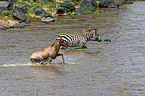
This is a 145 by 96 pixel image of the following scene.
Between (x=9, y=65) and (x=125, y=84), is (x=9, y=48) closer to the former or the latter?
(x=9, y=65)

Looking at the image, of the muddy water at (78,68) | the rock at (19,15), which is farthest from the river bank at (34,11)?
the muddy water at (78,68)

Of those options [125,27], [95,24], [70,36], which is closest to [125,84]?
[70,36]

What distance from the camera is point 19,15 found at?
92.4ft

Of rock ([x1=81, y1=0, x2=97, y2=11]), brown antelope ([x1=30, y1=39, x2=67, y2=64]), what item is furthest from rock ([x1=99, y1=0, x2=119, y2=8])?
brown antelope ([x1=30, y1=39, x2=67, y2=64])

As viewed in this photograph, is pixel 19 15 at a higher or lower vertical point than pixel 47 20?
higher

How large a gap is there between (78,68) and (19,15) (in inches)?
638

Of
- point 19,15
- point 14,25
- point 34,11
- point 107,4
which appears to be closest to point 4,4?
point 34,11

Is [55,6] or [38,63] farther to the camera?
[55,6]

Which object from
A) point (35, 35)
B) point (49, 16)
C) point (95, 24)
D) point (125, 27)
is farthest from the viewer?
point (49, 16)

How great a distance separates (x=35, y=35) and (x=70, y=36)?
205 inches

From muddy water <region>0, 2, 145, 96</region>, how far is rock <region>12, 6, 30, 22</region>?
517cm

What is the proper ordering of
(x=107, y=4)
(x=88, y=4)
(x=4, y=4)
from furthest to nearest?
(x=107, y=4) < (x=88, y=4) < (x=4, y=4)

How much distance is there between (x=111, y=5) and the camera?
39.9 meters

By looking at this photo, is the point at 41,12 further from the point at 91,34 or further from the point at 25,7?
the point at 91,34
